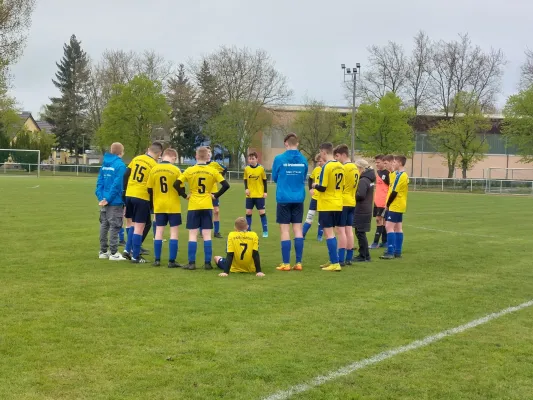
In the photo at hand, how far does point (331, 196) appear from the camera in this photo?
9773 millimetres

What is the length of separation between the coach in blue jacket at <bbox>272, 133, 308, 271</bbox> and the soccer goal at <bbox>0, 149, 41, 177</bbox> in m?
49.4

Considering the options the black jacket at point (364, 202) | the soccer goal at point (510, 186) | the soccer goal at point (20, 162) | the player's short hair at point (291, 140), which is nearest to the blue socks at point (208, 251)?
the player's short hair at point (291, 140)

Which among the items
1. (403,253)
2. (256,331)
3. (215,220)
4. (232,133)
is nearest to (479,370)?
(256,331)

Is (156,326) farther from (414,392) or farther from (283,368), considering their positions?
(414,392)

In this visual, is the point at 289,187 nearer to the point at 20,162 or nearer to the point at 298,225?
the point at 298,225

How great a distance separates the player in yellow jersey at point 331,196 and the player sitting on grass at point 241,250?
1.29 m

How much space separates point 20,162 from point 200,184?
51.8 meters

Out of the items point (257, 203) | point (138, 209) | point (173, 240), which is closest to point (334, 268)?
point (173, 240)

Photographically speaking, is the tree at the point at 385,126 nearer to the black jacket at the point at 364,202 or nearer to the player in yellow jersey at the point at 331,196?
the black jacket at the point at 364,202

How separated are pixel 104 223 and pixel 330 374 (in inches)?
268

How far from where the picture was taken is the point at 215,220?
1480cm

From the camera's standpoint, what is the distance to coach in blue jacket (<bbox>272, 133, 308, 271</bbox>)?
31.9ft

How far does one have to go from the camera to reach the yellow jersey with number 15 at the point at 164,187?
9.85m

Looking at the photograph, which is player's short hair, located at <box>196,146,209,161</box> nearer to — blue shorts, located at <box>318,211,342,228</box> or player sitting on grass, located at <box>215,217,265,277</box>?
player sitting on grass, located at <box>215,217,265,277</box>
